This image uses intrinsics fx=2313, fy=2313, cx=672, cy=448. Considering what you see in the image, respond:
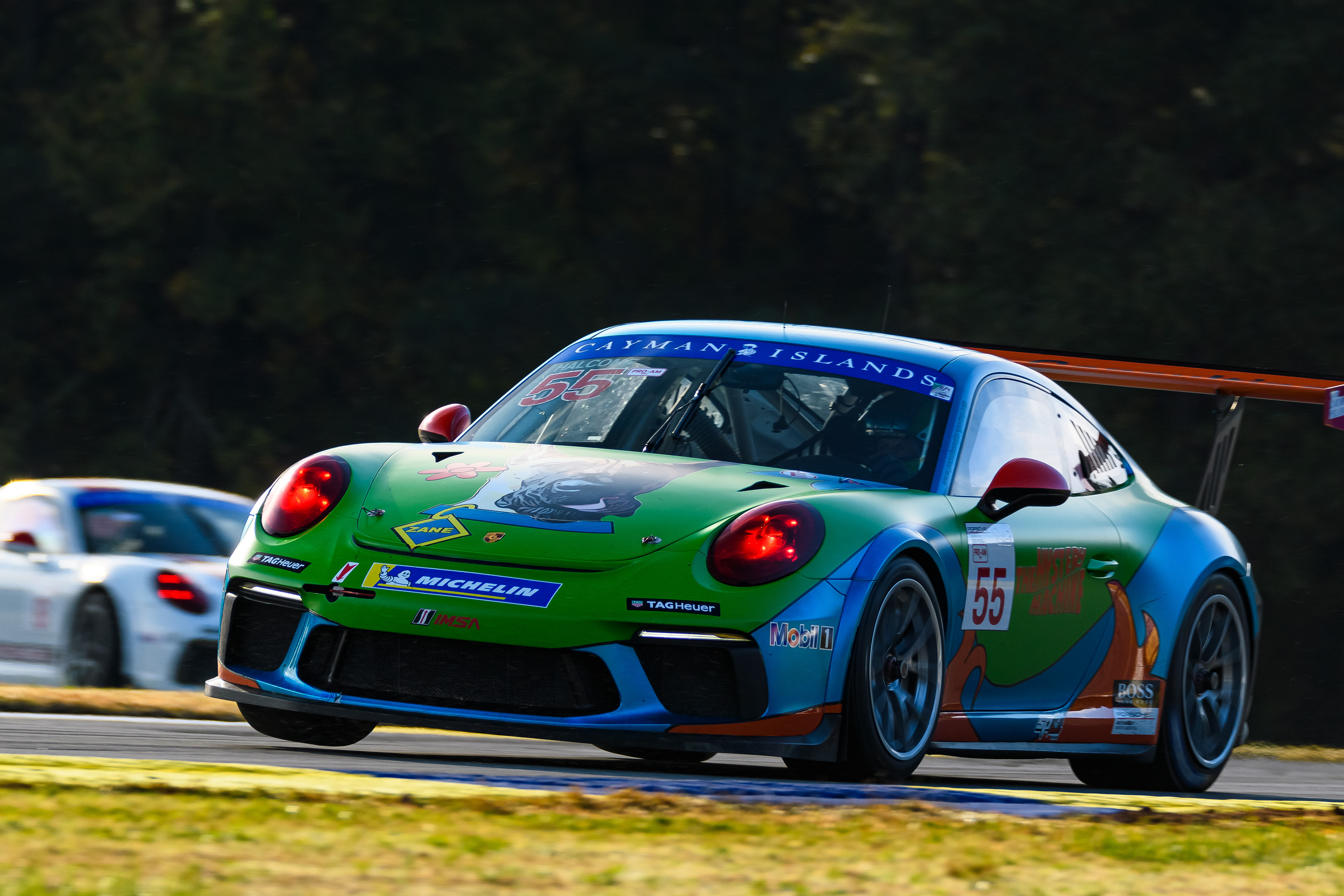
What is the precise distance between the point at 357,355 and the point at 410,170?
2722 millimetres

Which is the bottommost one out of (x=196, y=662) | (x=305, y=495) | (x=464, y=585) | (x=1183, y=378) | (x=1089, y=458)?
(x=196, y=662)

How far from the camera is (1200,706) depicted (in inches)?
324

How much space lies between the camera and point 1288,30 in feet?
82.9

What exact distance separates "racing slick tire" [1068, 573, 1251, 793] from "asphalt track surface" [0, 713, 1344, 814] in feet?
0.43

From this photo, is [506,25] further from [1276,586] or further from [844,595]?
[844,595]

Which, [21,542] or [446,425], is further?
[21,542]

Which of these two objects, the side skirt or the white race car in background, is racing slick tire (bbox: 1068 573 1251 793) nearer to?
the side skirt

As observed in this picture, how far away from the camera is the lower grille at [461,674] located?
598 cm

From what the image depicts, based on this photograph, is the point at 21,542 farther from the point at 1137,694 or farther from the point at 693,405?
the point at 1137,694

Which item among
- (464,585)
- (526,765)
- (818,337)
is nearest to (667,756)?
(526,765)

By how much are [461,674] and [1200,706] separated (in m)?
3.27

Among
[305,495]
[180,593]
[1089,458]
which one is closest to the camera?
[305,495]

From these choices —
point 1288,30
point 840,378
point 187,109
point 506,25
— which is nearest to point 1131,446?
point 1288,30

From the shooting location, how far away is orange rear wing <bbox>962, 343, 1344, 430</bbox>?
873 centimetres
